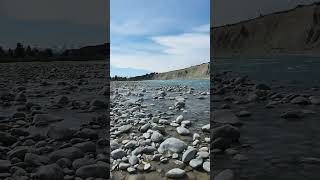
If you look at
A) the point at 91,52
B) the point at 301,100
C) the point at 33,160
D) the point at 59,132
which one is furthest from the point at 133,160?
the point at 301,100

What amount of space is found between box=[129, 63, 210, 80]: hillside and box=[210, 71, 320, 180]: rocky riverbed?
196 mm

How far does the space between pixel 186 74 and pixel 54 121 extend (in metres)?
0.84

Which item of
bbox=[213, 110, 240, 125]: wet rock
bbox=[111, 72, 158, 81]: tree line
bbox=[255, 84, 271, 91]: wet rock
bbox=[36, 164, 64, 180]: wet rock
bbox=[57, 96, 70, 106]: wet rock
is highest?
bbox=[111, 72, 158, 81]: tree line

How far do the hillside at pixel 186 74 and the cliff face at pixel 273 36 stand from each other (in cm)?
21

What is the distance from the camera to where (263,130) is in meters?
2.21

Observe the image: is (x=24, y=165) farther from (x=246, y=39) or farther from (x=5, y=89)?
(x=246, y=39)

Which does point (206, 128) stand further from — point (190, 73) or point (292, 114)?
point (292, 114)

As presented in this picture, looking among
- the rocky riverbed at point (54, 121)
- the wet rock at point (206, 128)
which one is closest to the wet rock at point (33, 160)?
the rocky riverbed at point (54, 121)

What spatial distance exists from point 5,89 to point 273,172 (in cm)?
153

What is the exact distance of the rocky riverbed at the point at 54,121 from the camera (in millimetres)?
2281

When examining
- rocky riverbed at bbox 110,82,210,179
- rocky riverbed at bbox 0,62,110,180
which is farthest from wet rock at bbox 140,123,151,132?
rocky riverbed at bbox 0,62,110,180

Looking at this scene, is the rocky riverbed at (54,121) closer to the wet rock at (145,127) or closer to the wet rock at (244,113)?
the wet rock at (145,127)

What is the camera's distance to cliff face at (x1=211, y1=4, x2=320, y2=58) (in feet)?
7.09

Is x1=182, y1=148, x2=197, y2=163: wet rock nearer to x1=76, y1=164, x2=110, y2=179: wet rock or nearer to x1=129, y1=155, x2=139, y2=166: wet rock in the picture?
x1=129, y1=155, x2=139, y2=166: wet rock
